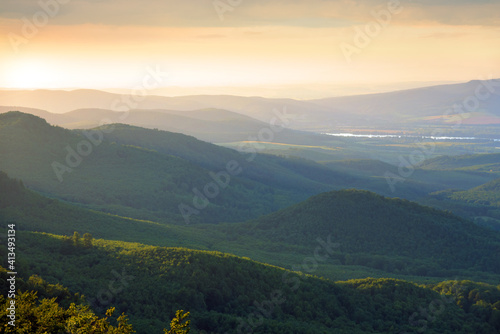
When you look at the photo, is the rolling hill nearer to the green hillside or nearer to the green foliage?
the green hillside

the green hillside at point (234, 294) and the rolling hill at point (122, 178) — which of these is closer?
the green hillside at point (234, 294)

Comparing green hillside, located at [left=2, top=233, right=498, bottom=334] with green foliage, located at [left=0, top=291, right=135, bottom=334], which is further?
green hillside, located at [left=2, top=233, right=498, bottom=334]

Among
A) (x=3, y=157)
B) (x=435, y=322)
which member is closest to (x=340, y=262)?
(x=435, y=322)

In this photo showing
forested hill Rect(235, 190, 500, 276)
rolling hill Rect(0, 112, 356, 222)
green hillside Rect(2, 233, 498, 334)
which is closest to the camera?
green hillside Rect(2, 233, 498, 334)

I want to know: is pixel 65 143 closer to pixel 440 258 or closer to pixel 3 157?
pixel 3 157

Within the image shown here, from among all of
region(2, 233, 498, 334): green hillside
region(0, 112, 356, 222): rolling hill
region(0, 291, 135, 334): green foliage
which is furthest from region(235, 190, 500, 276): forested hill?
region(0, 291, 135, 334): green foliage

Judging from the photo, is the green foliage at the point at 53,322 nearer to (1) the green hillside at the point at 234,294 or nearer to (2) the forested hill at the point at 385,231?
(1) the green hillside at the point at 234,294

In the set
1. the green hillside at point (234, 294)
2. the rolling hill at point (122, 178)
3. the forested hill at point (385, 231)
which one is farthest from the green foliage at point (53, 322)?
the rolling hill at point (122, 178)

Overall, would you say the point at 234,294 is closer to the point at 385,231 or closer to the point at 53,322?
the point at 53,322
